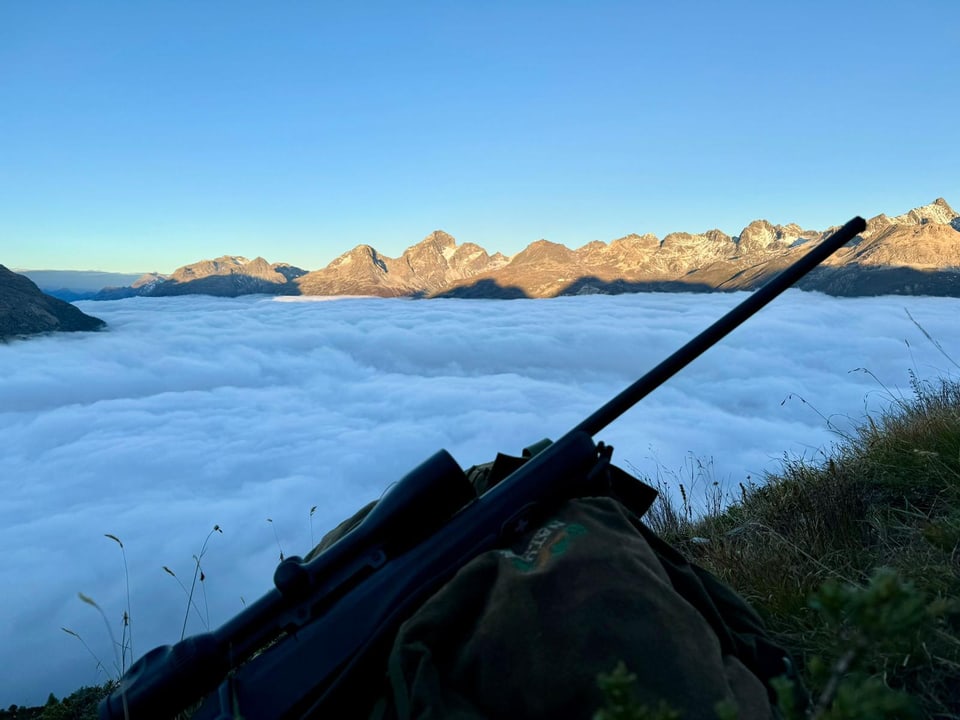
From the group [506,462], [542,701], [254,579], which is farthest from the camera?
[254,579]

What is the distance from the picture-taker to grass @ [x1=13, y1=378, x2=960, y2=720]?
729 millimetres

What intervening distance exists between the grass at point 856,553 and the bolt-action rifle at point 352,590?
1057 mm

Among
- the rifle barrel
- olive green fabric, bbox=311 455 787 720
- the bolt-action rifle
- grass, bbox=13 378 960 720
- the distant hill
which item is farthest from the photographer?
the distant hill

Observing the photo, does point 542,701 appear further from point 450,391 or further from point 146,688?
point 450,391

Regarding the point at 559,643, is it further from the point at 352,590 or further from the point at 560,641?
the point at 352,590

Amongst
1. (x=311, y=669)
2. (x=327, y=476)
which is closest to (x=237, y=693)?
(x=311, y=669)

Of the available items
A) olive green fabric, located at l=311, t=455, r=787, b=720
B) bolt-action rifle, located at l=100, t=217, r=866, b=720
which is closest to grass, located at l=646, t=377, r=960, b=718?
olive green fabric, located at l=311, t=455, r=787, b=720

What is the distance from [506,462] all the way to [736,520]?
3.07 meters

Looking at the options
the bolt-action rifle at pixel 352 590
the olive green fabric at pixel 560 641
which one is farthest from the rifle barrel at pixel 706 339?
the olive green fabric at pixel 560 641

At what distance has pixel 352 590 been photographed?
90.4 inches

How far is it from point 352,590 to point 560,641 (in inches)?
38.9

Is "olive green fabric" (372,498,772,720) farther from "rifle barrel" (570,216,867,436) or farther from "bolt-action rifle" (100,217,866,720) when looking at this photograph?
"rifle barrel" (570,216,867,436)

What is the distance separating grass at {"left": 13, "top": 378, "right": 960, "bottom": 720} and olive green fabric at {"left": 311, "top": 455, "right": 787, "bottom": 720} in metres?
0.30

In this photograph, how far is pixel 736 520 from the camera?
4.84 metres
